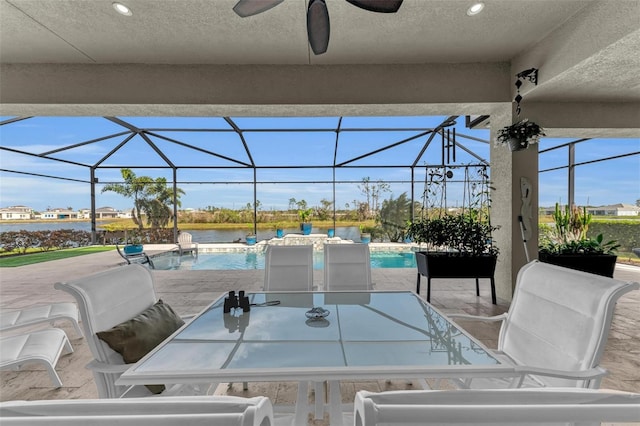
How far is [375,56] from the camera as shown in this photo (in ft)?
12.5

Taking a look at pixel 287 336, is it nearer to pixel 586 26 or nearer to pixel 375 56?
pixel 375 56

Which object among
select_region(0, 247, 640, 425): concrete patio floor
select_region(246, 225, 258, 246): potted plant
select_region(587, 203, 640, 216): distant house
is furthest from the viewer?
select_region(246, 225, 258, 246): potted plant

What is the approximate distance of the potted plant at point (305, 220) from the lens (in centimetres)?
1065

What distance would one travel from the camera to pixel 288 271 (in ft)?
8.71

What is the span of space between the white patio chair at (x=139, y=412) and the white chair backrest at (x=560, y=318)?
51.8 inches

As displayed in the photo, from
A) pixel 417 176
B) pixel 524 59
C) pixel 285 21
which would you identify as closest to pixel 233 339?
pixel 285 21

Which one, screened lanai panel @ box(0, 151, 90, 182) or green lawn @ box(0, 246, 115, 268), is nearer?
screened lanai panel @ box(0, 151, 90, 182)

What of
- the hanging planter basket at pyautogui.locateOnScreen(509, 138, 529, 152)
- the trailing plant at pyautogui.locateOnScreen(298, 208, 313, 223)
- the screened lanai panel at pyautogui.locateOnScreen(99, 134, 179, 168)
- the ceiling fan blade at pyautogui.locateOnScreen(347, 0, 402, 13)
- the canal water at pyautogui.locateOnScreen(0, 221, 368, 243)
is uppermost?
the screened lanai panel at pyautogui.locateOnScreen(99, 134, 179, 168)

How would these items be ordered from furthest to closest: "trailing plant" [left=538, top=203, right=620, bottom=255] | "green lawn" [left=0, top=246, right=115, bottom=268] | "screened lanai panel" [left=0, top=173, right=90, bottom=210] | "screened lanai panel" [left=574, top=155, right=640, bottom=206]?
1. "screened lanai panel" [left=0, top=173, right=90, bottom=210]
2. "green lawn" [left=0, top=246, right=115, bottom=268]
3. "screened lanai panel" [left=574, top=155, right=640, bottom=206]
4. "trailing plant" [left=538, top=203, right=620, bottom=255]

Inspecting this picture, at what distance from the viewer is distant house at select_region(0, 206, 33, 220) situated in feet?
31.3

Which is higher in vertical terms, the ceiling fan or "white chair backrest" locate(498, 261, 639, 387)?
the ceiling fan

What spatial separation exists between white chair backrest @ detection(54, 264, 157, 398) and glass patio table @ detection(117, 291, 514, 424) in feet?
0.95

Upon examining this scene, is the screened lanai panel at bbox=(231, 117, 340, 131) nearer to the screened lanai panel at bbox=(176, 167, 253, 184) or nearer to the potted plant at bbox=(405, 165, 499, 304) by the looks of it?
the screened lanai panel at bbox=(176, 167, 253, 184)

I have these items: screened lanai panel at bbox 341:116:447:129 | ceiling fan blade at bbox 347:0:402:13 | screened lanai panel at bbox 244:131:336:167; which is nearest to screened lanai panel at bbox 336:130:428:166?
screened lanai panel at bbox 341:116:447:129
